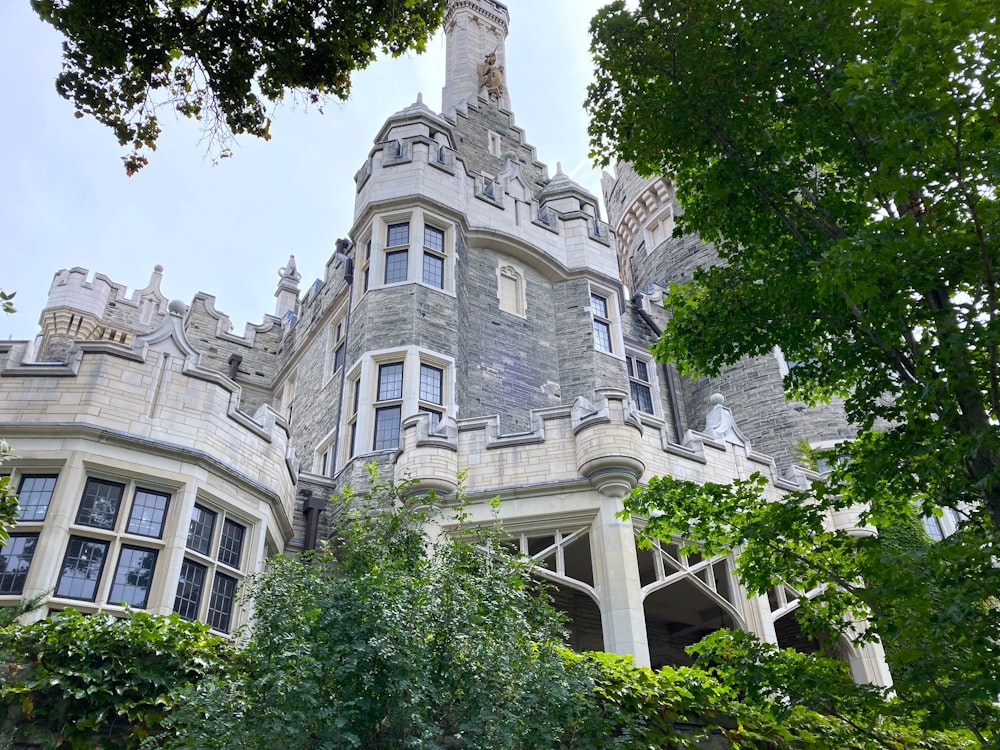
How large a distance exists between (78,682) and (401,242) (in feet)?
39.3

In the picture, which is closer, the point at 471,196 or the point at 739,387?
the point at 471,196

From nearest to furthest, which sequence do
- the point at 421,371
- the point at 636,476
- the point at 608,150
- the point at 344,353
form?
the point at 608,150, the point at 636,476, the point at 421,371, the point at 344,353

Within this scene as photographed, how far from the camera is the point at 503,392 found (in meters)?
16.7

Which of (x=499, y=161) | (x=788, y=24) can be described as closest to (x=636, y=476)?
(x=788, y=24)

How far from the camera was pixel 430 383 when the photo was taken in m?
15.8

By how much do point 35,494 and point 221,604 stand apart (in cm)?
255

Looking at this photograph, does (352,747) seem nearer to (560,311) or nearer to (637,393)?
(560,311)

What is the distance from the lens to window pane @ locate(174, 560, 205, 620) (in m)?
10.3

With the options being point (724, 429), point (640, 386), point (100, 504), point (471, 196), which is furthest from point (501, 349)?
point (100, 504)

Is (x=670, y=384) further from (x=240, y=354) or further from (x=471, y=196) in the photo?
(x=240, y=354)

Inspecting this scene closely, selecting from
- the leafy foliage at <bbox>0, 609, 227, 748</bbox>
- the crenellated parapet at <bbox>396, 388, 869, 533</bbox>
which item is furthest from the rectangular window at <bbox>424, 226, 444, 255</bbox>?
the leafy foliage at <bbox>0, 609, 227, 748</bbox>

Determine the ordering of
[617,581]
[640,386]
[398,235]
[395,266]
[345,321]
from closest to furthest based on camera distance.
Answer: [617,581]
[395,266]
[398,235]
[345,321]
[640,386]

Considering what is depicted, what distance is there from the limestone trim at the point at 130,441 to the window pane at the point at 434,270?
21.0 feet

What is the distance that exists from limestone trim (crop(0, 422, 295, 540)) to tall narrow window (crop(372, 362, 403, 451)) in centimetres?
359
